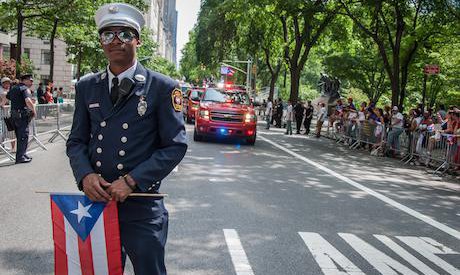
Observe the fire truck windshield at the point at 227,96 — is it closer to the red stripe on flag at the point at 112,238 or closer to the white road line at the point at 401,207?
the white road line at the point at 401,207

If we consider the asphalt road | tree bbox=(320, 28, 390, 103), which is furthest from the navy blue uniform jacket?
tree bbox=(320, 28, 390, 103)

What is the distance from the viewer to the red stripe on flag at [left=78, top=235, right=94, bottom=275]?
2.71 m

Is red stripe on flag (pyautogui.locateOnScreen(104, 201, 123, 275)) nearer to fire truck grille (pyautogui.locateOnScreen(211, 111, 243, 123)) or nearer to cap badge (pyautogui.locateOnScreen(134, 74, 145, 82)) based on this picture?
cap badge (pyautogui.locateOnScreen(134, 74, 145, 82))

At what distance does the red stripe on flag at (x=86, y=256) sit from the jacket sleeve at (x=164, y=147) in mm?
429

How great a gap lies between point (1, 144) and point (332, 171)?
7560mm

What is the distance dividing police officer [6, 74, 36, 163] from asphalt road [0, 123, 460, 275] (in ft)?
1.22

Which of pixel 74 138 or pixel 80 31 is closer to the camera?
pixel 74 138

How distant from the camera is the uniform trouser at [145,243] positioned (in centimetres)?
267

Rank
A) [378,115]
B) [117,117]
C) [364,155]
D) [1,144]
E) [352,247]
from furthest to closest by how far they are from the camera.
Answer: [378,115] < [364,155] < [1,144] < [352,247] < [117,117]

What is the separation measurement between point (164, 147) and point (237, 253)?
106 inches

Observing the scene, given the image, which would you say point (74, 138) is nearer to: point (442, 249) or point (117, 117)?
point (117, 117)

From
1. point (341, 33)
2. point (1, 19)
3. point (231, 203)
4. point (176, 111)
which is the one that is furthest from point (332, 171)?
point (341, 33)

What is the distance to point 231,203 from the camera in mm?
7566

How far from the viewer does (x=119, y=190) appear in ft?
8.41
